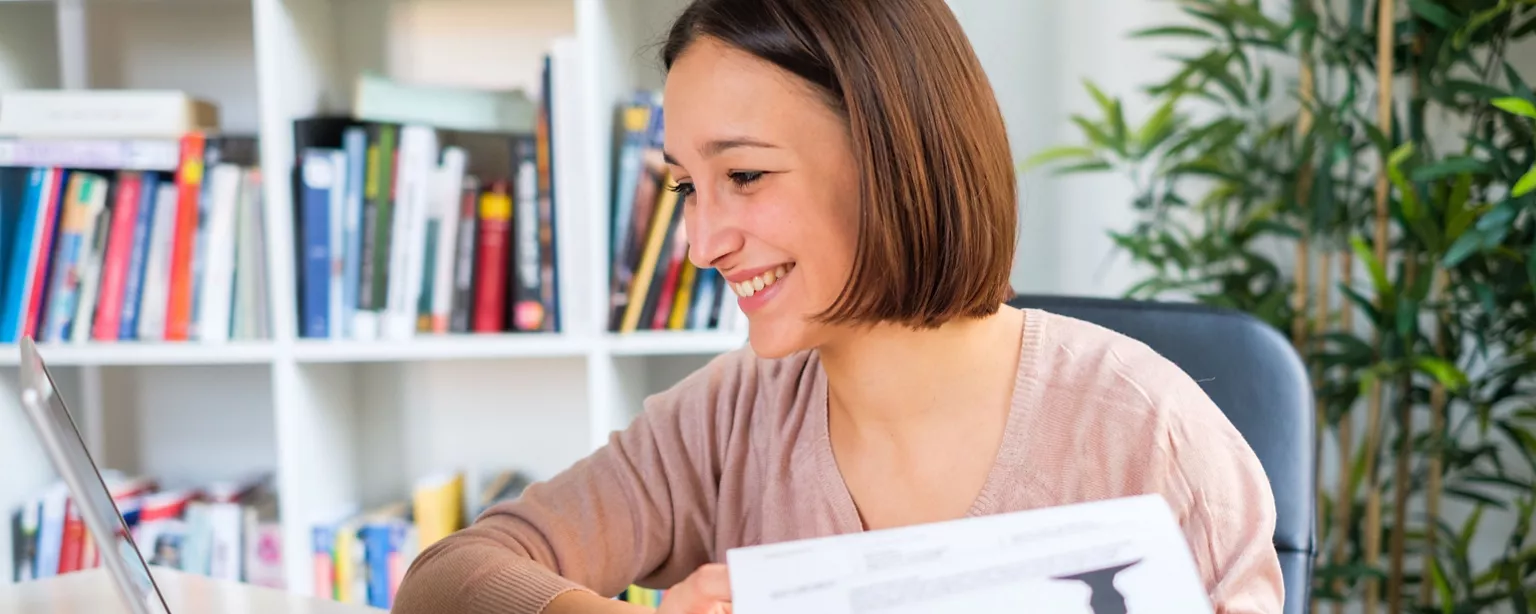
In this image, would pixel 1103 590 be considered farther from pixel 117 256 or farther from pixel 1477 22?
pixel 117 256

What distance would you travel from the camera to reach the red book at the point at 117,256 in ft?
5.58

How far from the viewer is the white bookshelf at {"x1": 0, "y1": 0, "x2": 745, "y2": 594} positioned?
164cm

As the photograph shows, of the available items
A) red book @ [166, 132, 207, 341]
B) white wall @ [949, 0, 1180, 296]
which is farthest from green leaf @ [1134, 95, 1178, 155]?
red book @ [166, 132, 207, 341]

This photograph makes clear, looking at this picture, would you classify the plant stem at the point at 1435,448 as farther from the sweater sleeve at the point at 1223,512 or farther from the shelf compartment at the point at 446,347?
the shelf compartment at the point at 446,347

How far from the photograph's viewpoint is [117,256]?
5.59ft

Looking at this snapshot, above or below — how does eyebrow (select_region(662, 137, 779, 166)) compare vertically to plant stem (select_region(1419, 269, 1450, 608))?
above

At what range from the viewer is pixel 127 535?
21.8 inches

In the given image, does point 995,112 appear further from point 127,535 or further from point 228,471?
point 228,471

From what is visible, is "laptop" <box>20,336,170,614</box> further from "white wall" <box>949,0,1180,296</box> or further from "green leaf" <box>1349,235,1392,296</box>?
"white wall" <box>949,0,1180,296</box>

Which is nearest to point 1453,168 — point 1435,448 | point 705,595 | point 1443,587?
point 1435,448

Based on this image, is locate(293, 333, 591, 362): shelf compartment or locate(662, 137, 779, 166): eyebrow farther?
locate(293, 333, 591, 362): shelf compartment

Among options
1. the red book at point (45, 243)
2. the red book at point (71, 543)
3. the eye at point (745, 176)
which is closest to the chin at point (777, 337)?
the eye at point (745, 176)

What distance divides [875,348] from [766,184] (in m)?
0.16

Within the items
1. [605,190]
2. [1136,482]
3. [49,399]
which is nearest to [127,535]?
[49,399]
